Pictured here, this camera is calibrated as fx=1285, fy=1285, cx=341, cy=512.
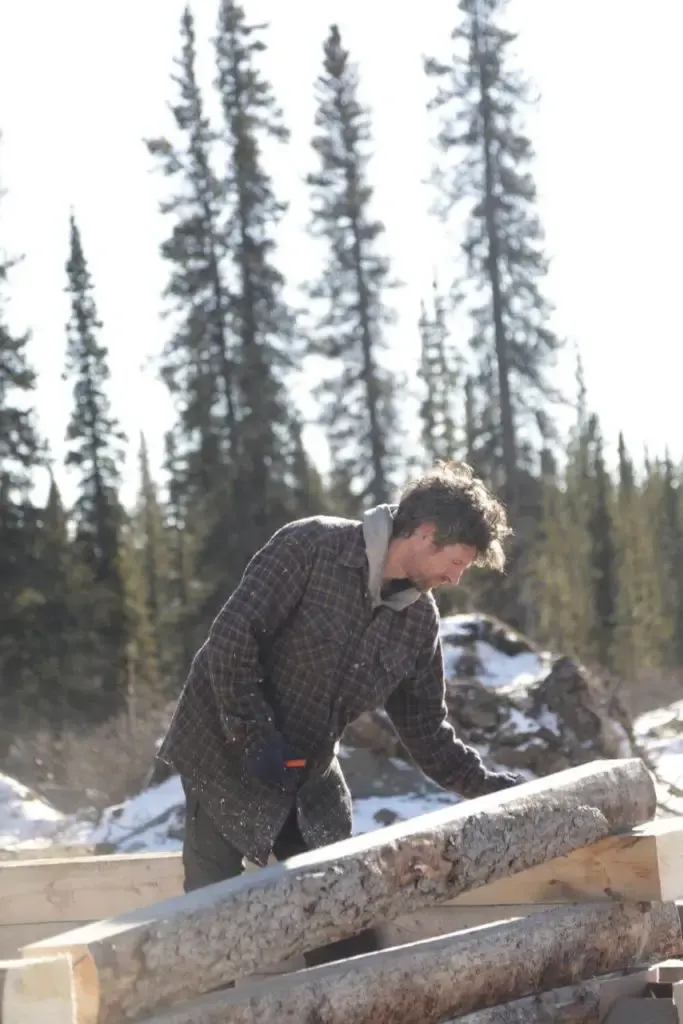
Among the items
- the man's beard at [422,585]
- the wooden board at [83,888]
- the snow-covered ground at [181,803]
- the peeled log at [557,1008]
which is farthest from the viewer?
the snow-covered ground at [181,803]

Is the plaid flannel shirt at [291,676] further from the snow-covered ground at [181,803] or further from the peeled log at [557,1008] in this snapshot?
the snow-covered ground at [181,803]

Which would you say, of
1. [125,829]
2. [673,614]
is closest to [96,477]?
[125,829]

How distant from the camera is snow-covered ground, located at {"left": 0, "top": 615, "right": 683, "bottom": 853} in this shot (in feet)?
32.4

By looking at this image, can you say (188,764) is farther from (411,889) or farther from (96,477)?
(96,477)

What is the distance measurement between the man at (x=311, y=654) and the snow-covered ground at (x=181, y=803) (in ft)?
18.5

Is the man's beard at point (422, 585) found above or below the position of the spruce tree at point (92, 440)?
below

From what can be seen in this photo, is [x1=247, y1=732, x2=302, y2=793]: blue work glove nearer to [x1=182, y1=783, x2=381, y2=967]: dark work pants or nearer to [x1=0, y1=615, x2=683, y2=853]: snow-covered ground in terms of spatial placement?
[x1=182, y1=783, x2=381, y2=967]: dark work pants

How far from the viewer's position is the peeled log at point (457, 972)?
2.96 m

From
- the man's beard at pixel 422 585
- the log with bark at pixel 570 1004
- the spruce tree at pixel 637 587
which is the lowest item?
the log with bark at pixel 570 1004

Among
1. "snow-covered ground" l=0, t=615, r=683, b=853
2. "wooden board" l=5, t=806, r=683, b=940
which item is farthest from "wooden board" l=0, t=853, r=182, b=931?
"snow-covered ground" l=0, t=615, r=683, b=853

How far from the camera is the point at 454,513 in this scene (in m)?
3.80

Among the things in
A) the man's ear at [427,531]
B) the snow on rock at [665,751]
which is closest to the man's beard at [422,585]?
the man's ear at [427,531]

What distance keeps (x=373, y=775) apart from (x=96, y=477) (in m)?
19.7

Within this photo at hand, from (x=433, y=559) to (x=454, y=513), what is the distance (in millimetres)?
158
